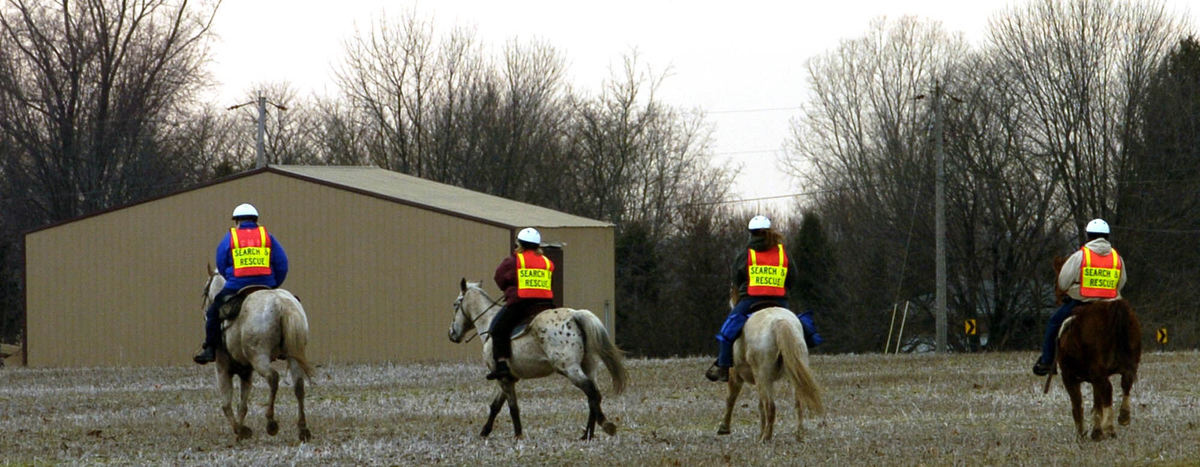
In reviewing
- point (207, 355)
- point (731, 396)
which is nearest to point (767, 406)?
point (731, 396)

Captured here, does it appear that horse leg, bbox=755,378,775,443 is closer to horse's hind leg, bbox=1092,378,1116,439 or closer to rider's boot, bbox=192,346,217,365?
horse's hind leg, bbox=1092,378,1116,439

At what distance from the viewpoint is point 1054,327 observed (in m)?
13.9

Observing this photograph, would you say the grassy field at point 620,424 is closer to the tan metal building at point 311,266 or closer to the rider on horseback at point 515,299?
the rider on horseback at point 515,299

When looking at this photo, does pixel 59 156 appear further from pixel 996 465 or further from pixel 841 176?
pixel 996 465

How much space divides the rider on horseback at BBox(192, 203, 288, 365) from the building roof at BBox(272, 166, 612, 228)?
1890 cm

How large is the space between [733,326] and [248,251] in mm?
4774

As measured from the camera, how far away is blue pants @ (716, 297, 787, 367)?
46.5ft

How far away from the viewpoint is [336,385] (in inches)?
981

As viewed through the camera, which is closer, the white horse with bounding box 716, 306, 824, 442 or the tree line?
the white horse with bounding box 716, 306, 824, 442

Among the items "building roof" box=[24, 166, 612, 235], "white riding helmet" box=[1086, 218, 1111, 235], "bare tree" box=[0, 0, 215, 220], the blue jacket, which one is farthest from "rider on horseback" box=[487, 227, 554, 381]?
"bare tree" box=[0, 0, 215, 220]

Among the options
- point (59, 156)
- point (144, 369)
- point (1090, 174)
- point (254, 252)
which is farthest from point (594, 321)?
point (59, 156)

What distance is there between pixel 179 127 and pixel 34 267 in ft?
64.4

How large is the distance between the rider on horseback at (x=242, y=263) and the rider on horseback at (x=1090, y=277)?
7.28 m

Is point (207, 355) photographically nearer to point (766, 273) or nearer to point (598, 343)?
point (598, 343)
